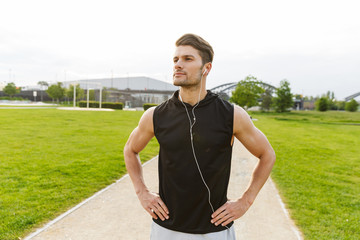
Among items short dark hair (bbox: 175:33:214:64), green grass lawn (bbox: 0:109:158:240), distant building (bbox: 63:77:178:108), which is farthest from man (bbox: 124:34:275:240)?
distant building (bbox: 63:77:178:108)

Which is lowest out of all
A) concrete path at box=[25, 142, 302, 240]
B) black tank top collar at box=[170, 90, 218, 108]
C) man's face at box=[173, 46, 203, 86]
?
concrete path at box=[25, 142, 302, 240]

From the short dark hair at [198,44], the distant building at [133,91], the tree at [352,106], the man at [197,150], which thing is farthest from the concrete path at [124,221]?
the tree at [352,106]

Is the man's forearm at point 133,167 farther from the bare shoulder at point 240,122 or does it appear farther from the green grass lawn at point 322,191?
the green grass lawn at point 322,191

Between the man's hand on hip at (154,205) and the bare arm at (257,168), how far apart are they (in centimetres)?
37

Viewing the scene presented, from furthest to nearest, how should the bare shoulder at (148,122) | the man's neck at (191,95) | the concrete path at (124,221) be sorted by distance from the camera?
the concrete path at (124,221), the bare shoulder at (148,122), the man's neck at (191,95)

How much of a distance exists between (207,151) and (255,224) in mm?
2837

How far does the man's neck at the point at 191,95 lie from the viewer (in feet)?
6.17

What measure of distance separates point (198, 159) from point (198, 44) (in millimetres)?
808

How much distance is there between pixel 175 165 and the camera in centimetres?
182

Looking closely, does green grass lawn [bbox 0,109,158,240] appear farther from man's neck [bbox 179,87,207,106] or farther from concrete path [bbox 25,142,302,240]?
man's neck [bbox 179,87,207,106]

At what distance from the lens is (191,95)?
1.89 m

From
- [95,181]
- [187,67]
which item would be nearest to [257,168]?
[187,67]

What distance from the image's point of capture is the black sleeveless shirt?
176 cm

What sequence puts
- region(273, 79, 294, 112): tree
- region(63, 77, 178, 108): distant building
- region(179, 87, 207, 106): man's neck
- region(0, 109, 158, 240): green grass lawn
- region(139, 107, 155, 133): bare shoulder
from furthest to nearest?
region(63, 77, 178, 108): distant building, region(273, 79, 294, 112): tree, region(0, 109, 158, 240): green grass lawn, region(139, 107, 155, 133): bare shoulder, region(179, 87, 207, 106): man's neck
